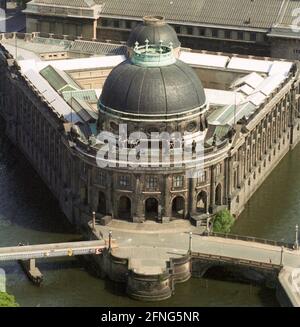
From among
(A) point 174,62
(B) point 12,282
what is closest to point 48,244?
(B) point 12,282

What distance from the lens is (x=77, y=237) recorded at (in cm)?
17650

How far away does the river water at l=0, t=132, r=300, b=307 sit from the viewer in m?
158

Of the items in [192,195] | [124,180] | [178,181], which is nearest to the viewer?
[124,180]

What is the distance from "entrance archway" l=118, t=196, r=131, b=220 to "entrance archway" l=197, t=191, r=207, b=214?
990 centimetres

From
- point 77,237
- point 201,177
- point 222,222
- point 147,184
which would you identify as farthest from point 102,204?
point 222,222

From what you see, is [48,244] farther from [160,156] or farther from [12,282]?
[160,156]

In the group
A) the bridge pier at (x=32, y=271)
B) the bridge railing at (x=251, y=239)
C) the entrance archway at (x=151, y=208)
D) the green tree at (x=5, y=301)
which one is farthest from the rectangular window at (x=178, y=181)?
the green tree at (x=5, y=301)

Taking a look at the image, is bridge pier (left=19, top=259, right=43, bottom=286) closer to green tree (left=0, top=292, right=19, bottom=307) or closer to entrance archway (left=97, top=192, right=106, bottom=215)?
entrance archway (left=97, top=192, right=106, bottom=215)

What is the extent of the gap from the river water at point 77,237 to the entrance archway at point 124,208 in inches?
298

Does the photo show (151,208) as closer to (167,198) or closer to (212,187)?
(167,198)

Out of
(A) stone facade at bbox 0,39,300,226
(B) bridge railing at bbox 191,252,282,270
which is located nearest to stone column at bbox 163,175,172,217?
(A) stone facade at bbox 0,39,300,226

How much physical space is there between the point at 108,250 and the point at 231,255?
53.1ft

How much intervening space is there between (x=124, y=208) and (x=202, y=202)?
11364 millimetres

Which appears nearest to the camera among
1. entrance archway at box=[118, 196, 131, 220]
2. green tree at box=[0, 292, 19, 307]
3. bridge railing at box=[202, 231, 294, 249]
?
green tree at box=[0, 292, 19, 307]
